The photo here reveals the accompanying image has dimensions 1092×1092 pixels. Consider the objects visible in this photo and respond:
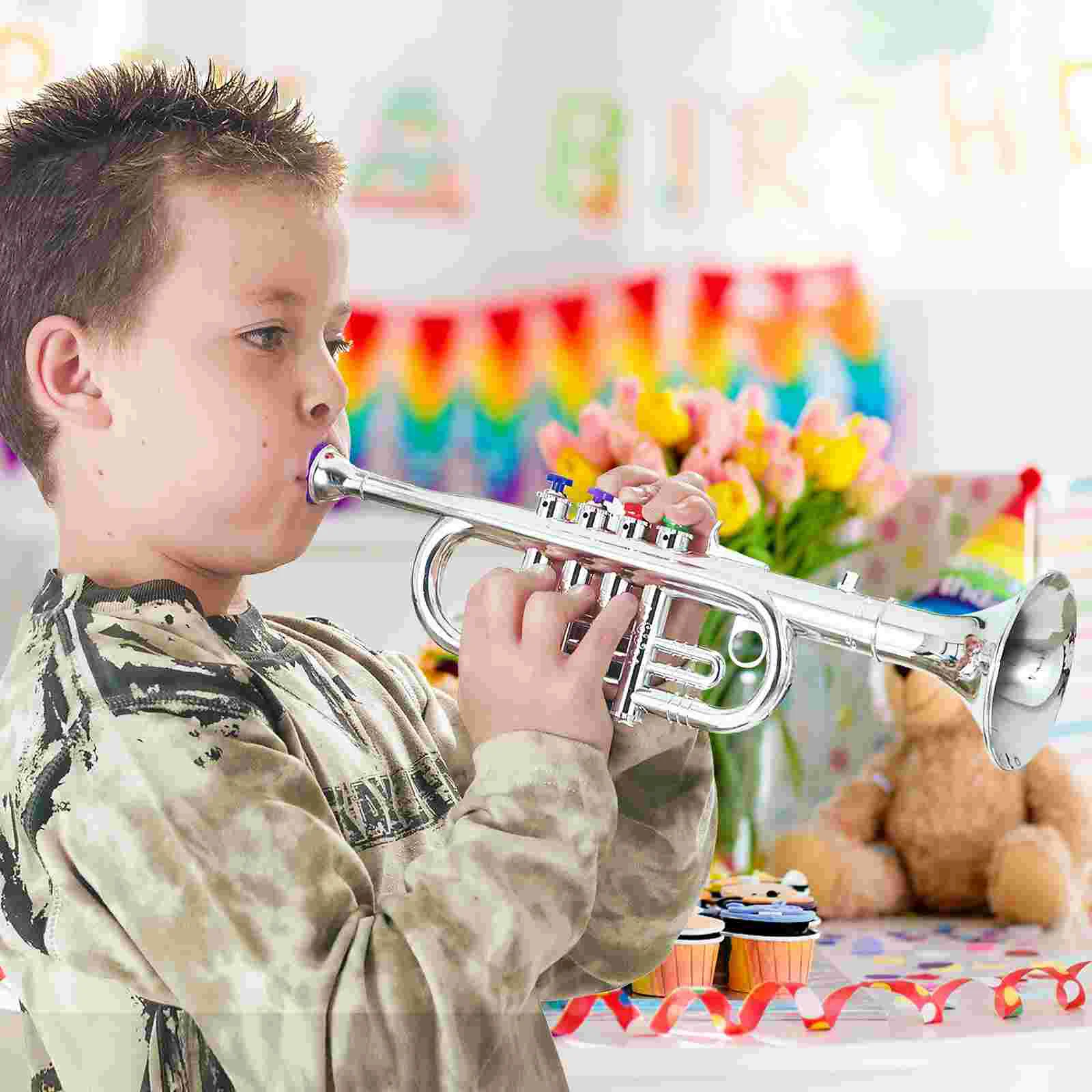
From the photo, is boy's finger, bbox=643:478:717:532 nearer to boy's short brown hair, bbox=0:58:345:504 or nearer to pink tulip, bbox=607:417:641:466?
boy's short brown hair, bbox=0:58:345:504

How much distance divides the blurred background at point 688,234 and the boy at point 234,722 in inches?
5.4

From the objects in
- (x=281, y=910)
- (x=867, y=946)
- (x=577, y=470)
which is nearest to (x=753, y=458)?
(x=577, y=470)

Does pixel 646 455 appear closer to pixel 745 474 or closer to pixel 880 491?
pixel 745 474

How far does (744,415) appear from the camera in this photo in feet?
2.91

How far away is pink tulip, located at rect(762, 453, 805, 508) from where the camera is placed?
2.95 feet

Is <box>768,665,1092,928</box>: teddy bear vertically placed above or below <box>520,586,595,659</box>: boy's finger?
below

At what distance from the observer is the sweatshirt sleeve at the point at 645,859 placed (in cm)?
56

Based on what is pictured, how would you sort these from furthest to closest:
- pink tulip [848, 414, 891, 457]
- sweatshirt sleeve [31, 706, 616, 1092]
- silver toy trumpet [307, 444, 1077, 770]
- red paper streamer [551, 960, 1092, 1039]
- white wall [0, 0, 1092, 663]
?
pink tulip [848, 414, 891, 457]
red paper streamer [551, 960, 1092, 1039]
white wall [0, 0, 1092, 663]
silver toy trumpet [307, 444, 1077, 770]
sweatshirt sleeve [31, 706, 616, 1092]

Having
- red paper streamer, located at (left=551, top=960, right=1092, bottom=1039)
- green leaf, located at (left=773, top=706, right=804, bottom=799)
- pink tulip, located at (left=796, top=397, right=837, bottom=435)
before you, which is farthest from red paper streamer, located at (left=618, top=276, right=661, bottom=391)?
red paper streamer, located at (left=551, top=960, right=1092, bottom=1039)

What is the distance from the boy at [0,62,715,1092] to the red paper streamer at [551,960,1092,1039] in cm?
28

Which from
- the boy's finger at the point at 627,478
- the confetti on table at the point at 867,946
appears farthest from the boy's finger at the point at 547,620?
the confetti on table at the point at 867,946

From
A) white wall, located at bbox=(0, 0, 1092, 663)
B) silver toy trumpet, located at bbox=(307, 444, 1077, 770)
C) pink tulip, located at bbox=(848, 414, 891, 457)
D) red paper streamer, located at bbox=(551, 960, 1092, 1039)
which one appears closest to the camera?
silver toy trumpet, located at bbox=(307, 444, 1077, 770)

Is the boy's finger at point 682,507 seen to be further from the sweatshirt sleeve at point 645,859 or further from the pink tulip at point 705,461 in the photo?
the pink tulip at point 705,461

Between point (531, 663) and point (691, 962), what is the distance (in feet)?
1.55
